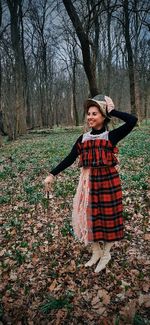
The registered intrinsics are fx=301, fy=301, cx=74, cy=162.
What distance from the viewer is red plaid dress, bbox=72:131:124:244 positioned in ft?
11.7

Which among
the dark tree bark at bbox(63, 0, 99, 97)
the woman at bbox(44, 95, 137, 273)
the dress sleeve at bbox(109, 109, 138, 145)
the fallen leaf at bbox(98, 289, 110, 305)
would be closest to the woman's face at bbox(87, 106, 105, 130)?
the woman at bbox(44, 95, 137, 273)

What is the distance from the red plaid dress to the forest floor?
63 centimetres

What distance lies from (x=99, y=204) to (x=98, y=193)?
0.15 metres

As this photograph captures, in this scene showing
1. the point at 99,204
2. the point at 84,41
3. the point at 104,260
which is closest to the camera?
the point at 99,204

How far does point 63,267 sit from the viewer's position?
14.2ft

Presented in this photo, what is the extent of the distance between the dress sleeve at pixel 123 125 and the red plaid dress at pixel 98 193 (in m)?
0.08

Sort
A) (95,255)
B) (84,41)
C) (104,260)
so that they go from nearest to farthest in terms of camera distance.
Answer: (104,260) < (95,255) < (84,41)

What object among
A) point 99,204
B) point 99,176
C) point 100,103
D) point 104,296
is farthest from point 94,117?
point 104,296

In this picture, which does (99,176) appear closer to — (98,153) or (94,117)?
(98,153)

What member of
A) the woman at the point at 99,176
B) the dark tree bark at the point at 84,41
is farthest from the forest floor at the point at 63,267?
the dark tree bark at the point at 84,41

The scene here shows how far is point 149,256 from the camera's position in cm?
442

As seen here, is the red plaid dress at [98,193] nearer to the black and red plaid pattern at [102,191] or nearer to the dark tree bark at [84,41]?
the black and red plaid pattern at [102,191]

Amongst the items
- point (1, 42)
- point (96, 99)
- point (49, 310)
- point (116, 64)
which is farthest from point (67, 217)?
point (116, 64)

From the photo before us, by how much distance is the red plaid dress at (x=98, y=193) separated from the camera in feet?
11.7
